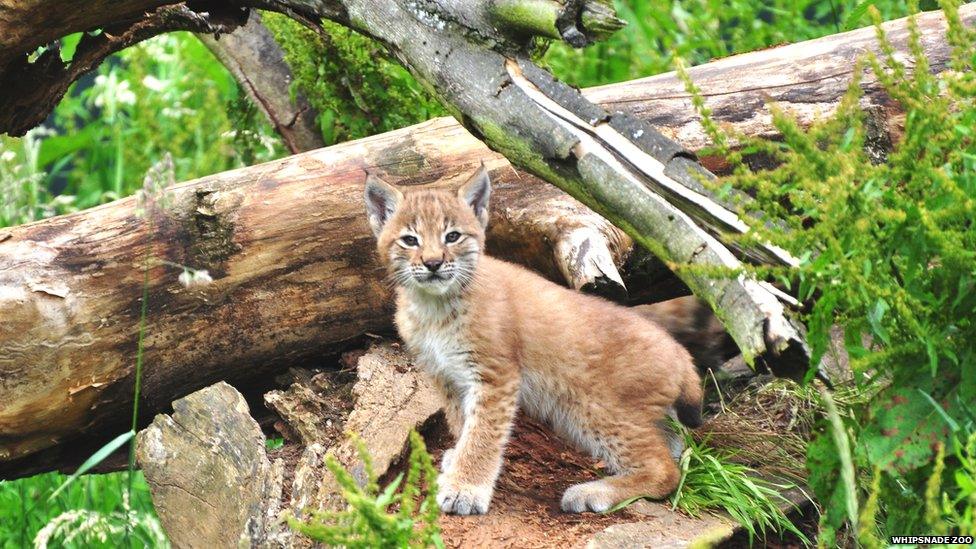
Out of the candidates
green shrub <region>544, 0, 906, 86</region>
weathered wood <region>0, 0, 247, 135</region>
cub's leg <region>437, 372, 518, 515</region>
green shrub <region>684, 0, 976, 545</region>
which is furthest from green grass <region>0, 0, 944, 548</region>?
green shrub <region>684, 0, 976, 545</region>

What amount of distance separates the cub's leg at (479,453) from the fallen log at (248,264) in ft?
1.91

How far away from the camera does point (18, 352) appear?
14.6 feet

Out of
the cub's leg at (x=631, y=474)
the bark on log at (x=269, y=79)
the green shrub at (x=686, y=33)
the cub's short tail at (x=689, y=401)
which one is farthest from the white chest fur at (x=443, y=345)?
the green shrub at (x=686, y=33)

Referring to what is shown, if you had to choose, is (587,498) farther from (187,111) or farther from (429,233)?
(187,111)

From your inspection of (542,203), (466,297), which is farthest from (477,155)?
(466,297)

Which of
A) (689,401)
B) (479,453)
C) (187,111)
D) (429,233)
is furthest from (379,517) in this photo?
(187,111)

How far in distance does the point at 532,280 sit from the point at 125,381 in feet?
5.93

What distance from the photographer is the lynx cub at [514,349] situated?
14.6ft

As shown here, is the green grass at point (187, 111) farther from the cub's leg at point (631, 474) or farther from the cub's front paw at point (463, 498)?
the cub's leg at point (631, 474)

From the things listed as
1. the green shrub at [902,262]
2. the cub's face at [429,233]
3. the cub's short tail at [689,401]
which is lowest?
the cub's short tail at [689,401]

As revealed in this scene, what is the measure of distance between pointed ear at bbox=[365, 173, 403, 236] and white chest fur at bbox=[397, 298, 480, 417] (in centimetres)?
36

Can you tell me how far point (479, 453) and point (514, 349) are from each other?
49 cm

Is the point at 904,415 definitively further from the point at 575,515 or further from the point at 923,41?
the point at 923,41

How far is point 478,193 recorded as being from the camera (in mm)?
4727
